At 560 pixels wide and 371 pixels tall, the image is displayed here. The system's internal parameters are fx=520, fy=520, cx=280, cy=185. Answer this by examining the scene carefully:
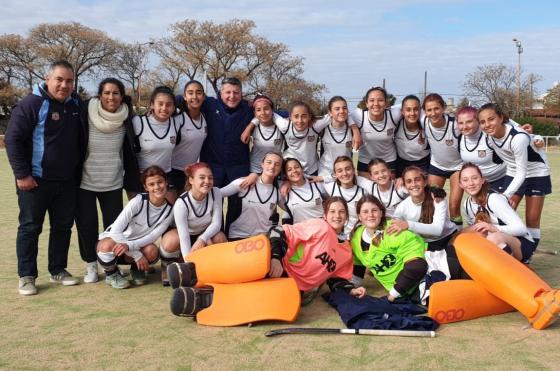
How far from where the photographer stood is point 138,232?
4.60m

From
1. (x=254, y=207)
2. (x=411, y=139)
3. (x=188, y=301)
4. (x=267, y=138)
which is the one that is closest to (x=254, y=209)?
(x=254, y=207)

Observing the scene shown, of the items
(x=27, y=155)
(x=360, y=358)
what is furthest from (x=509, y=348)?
(x=27, y=155)

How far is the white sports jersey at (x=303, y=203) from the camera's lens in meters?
4.96

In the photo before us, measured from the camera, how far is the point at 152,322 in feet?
12.1

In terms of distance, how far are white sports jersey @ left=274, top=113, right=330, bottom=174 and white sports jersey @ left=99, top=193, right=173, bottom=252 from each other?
145 cm

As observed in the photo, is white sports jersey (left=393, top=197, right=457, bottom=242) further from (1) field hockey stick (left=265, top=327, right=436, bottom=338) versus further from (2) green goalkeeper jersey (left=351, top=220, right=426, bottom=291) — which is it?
(1) field hockey stick (left=265, top=327, right=436, bottom=338)

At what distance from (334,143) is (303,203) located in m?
0.84

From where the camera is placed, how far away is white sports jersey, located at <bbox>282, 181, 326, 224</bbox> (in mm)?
4961

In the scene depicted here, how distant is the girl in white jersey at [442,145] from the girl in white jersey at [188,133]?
2.31 meters

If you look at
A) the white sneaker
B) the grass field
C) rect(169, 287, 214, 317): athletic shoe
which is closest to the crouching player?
rect(169, 287, 214, 317): athletic shoe

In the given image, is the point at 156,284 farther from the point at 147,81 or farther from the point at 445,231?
the point at 147,81

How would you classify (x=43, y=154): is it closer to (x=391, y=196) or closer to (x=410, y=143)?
(x=391, y=196)

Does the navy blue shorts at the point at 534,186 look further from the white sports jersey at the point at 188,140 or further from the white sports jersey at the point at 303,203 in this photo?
the white sports jersey at the point at 188,140

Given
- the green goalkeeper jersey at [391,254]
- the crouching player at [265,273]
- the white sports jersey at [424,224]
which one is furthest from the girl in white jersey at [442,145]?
the crouching player at [265,273]
